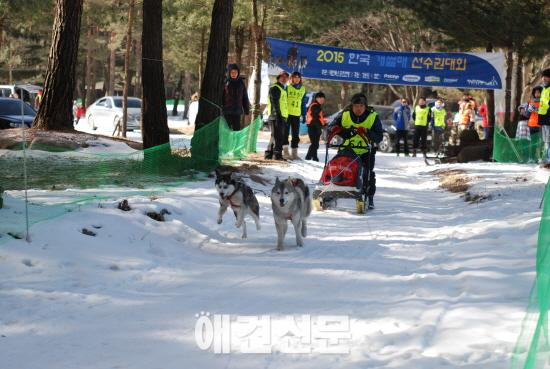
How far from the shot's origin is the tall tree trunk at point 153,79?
42.9 feet

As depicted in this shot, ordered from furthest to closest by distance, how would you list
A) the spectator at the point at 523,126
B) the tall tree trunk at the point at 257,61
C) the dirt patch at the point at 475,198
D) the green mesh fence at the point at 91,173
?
1. the tall tree trunk at the point at 257,61
2. the spectator at the point at 523,126
3. the dirt patch at the point at 475,198
4. the green mesh fence at the point at 91,173

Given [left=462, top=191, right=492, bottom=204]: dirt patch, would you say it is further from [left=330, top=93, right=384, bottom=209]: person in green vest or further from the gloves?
the gloves

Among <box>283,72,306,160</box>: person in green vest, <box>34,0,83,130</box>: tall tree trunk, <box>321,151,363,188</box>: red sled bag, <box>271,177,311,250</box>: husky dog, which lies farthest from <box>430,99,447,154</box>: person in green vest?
<box>271,177,311,250</box>: husky dog

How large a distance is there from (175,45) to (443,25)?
68.4 ft

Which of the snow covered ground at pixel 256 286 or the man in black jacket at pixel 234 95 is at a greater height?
the man in black jacket at pixel 234 95

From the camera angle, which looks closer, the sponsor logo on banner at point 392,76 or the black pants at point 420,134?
the sponsor logo on banner at point 392,76

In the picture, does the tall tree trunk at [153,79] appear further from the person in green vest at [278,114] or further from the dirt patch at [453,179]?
the dirt patch at [453,179]

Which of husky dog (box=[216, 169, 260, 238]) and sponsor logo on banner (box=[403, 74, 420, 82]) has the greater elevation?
sponsor logo on banner (box=[403, 74, 420, 82])

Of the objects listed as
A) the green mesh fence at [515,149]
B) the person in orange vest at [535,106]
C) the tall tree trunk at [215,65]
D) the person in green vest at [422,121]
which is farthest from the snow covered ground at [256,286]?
the person in green vest at [422,121]

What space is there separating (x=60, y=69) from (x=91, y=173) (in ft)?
17.2

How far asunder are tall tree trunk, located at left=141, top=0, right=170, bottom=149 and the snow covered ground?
10.0 ft

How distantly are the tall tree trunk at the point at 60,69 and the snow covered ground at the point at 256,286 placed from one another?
5.45 meters

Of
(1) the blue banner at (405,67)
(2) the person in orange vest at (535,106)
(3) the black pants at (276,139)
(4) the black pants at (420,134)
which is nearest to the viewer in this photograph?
(3) the black pants at (276,139)

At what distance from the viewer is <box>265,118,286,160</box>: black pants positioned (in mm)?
16734
